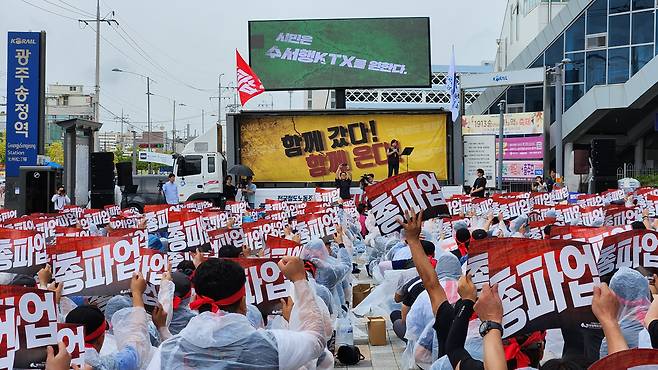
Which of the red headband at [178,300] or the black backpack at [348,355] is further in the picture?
the black backpack at [348,355]

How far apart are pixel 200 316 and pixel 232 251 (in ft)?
13.6

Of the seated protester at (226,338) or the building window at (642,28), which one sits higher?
the building window at (642,28)

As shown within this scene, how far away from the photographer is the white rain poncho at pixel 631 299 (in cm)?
482

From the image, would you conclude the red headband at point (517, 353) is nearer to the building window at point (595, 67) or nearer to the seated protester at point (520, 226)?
the seated protester at point (520, 226)

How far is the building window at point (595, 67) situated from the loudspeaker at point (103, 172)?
76.1 ft

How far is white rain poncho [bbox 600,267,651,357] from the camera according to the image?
4.82 m

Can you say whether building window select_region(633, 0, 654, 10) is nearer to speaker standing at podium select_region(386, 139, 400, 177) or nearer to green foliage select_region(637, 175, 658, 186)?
green foliage select_region(637, 175, 658, 186)

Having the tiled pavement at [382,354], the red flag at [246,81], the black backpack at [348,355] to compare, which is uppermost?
the red flag at [246,81]

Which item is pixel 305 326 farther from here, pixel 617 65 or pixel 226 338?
pixel 617 65

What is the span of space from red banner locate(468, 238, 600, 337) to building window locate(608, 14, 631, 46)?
3595cm

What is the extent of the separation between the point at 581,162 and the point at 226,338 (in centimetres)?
3274

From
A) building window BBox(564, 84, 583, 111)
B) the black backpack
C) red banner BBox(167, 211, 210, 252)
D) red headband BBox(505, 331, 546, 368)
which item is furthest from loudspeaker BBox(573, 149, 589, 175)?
red headband BBox(505, 331, 546, 368)

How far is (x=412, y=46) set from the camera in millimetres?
32625

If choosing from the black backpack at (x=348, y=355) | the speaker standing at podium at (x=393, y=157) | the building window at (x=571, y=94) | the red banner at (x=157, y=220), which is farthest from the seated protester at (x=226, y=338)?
the building window at (x=571, y=94)
